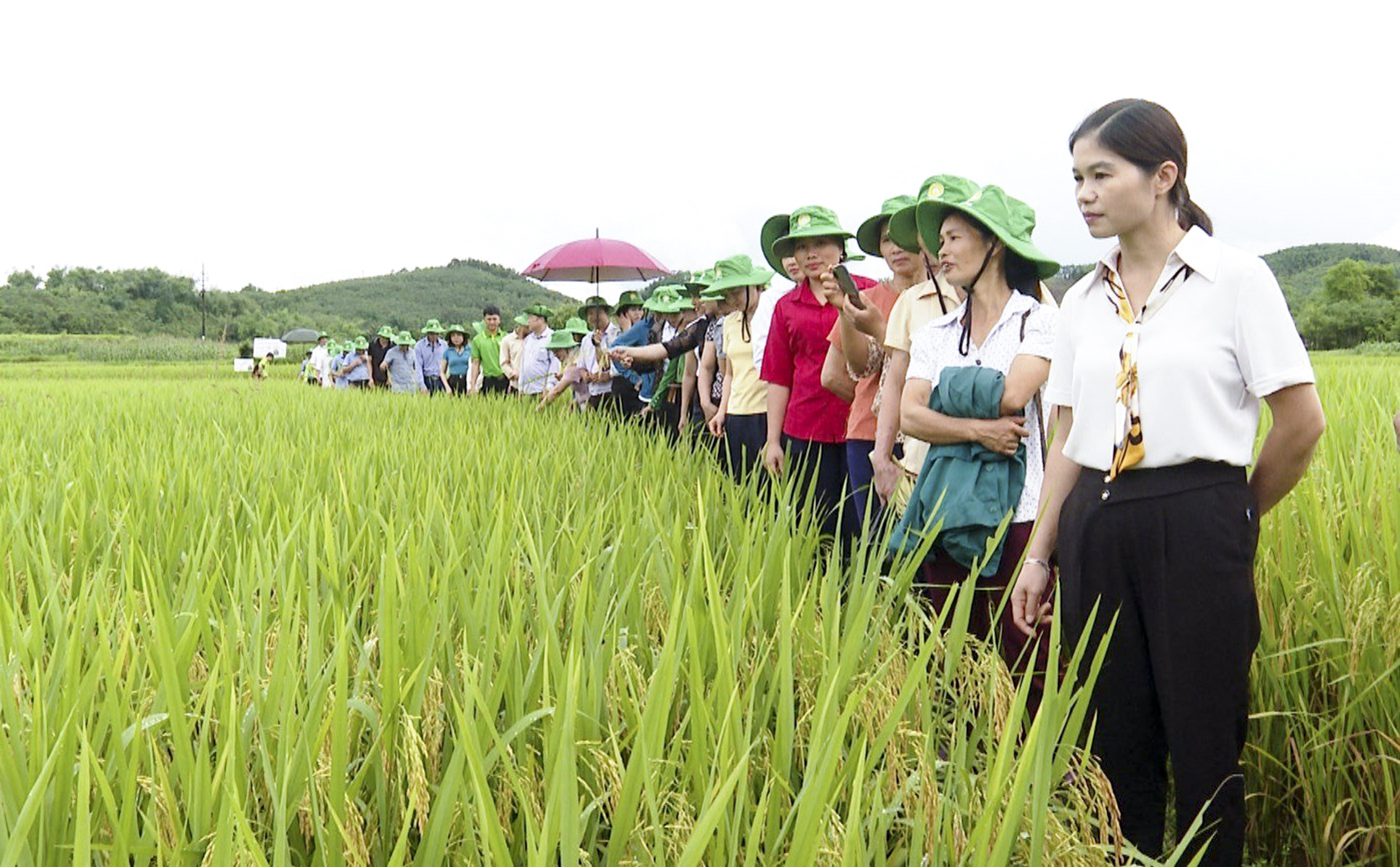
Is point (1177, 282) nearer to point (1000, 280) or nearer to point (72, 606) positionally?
point (1000, 280)

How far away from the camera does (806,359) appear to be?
3381 mm

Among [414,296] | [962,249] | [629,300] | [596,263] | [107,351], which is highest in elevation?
[414,296]

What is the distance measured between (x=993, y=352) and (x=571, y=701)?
1404 millimetres

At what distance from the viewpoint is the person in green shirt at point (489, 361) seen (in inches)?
380

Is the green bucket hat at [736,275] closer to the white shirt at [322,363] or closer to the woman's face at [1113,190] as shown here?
the woman's face at [1113,190]

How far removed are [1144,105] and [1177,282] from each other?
26cm

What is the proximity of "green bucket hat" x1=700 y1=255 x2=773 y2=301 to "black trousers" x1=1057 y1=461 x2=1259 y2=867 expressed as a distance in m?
2.48

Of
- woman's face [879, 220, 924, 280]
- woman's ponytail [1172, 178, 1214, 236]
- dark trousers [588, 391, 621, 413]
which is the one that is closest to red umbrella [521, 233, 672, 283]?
dark trousers [588, 391, 621, 413]

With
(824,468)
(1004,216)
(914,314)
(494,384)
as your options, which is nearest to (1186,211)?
(1004,216)

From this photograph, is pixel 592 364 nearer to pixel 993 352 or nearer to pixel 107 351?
pixel 993 352

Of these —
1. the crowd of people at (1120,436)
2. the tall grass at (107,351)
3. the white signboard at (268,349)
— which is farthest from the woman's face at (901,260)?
the tall grass at (107,351)

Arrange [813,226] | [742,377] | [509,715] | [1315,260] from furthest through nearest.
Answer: [1315,260], [742,377], [813,226], [509,715]

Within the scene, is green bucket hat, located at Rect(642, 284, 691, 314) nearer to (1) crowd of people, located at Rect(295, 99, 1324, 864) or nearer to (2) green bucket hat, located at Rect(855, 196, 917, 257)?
(2) green bucket hat, located at Rect(855, 196, 917, 257)

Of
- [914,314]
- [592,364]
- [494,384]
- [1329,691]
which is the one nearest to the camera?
[1329,691]
